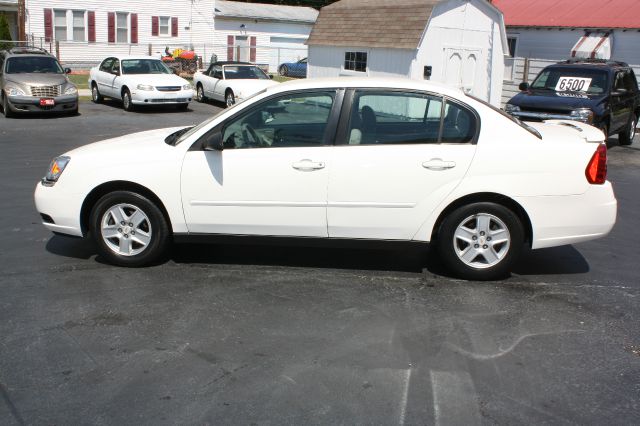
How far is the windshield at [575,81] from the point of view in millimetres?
14531

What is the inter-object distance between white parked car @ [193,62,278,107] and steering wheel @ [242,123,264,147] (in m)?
14.9

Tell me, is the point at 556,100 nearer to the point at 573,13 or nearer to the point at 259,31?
the point at 573,13

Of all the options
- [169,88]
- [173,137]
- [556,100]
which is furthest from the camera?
[169,88]

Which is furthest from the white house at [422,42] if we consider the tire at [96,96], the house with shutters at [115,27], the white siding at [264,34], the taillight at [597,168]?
the white siding at [264,34]

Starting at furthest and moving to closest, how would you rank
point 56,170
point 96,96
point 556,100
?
point 96,96 < point 556,100 < point 56,170

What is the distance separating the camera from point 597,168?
19.1 feet

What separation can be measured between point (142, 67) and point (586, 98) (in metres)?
12.7

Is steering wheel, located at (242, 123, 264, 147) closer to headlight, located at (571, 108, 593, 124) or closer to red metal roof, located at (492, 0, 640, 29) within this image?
headlight, located at (571, 108, 593, 124)

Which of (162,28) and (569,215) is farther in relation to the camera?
(162,28)

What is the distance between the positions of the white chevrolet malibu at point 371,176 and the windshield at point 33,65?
1385cm

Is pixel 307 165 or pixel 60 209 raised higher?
pixel 307 165

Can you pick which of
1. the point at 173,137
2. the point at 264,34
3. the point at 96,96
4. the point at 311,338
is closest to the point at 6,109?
the point at 96,96

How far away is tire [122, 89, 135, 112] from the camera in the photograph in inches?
784

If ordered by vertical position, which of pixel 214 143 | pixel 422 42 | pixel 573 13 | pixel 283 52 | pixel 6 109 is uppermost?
pixel 573 13
